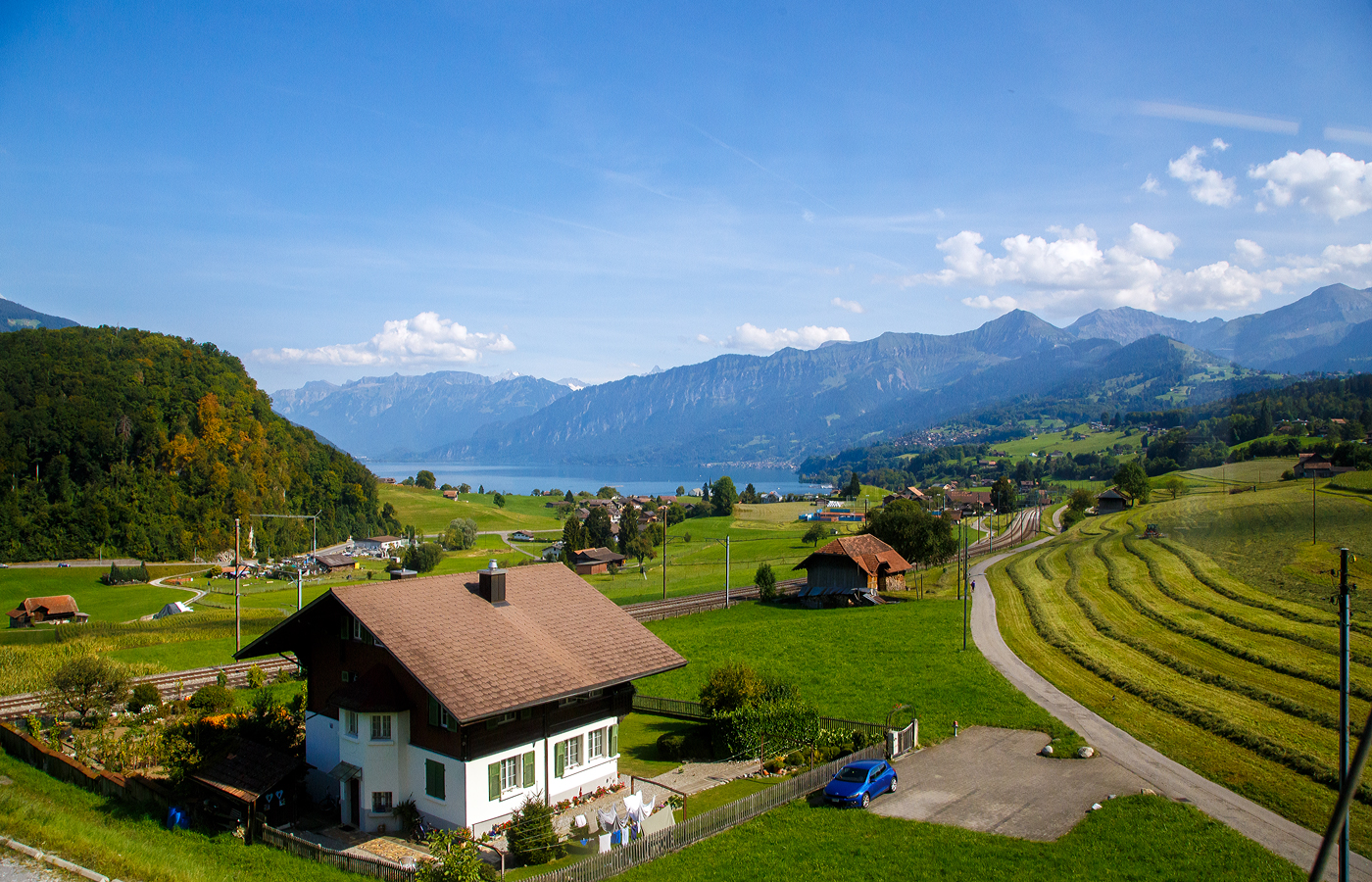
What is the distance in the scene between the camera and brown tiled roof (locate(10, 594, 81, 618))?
70.2m

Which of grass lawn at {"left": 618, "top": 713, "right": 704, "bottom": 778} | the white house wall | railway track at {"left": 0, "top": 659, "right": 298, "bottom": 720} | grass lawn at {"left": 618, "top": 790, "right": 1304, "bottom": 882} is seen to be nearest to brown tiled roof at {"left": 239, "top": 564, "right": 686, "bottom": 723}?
the white house wall

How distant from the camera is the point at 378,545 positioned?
492 feet

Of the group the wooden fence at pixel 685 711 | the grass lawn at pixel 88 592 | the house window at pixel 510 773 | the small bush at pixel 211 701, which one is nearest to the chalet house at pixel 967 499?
the grass lawn at pixel 88 592

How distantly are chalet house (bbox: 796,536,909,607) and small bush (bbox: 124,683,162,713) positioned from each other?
4630cm

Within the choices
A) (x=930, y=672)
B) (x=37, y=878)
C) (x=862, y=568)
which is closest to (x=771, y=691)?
(x=930, y=672)

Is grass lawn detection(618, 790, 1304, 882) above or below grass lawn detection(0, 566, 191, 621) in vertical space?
above

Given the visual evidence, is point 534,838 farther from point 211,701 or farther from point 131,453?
point 131,453

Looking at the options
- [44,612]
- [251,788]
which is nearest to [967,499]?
[44,612]

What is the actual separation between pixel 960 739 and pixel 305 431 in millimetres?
170966

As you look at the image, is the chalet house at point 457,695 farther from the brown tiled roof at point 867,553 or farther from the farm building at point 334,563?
the farm building at point 334,563

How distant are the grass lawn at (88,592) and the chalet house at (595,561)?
45747 millimetres

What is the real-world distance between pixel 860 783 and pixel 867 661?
1984cm

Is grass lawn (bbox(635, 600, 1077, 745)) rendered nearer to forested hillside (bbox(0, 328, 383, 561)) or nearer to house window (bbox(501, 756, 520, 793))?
house window (bbox(501, 756, 520, 793))

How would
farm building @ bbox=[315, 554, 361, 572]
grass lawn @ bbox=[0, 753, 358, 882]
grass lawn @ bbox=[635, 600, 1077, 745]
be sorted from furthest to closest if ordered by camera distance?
1. farm building @ bbox=[315, 554, 361, 572]
2. grass lawn @ bbox=[635, 600, 1077, 745]
3. grass lawn @ bbox=[0, 753, 358, 882]
